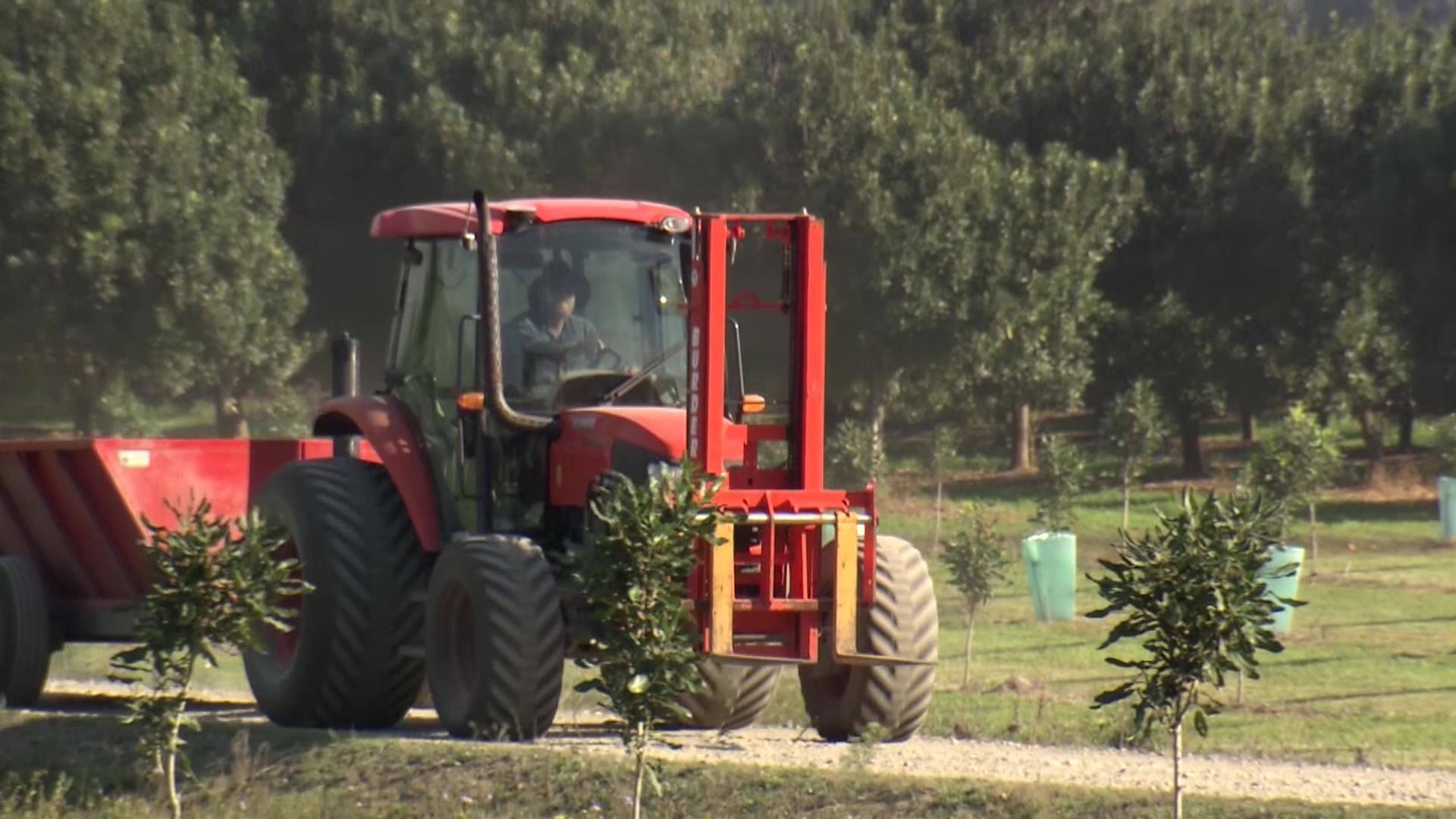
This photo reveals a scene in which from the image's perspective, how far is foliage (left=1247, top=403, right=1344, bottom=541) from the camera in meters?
28.2

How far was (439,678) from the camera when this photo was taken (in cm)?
1036

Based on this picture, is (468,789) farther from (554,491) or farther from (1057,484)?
(1057,484)

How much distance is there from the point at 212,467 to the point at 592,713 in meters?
2.99

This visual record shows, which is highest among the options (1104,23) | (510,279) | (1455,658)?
(1104,23)

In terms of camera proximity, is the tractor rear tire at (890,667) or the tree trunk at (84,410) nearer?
the tractor rear tire at (890,667)

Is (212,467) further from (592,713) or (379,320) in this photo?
(379,320)

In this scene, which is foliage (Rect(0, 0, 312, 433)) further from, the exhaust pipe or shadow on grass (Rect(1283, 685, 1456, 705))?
the exhaust pipe

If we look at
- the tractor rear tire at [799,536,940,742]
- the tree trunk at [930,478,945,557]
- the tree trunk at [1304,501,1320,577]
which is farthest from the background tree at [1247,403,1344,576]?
the tractor rear tire at [799,536,940,742]

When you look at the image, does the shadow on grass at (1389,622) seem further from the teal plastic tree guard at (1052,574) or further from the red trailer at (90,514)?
the red trailer at (90,514)

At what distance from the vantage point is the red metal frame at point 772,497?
944 centimetres

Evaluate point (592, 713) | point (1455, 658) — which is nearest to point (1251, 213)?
point (1455, 658)

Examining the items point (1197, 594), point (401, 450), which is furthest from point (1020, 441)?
point (1197, 594)

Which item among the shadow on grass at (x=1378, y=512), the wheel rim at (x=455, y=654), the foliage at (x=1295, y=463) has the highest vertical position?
the foliage at (x=1295, y=463)

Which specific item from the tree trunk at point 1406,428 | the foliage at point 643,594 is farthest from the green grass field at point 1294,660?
the tree trunk at point 1406,428
